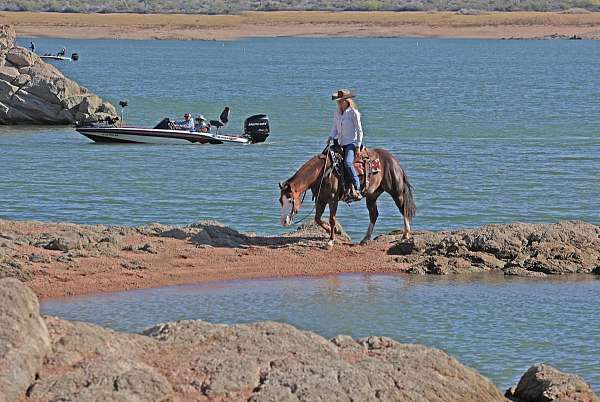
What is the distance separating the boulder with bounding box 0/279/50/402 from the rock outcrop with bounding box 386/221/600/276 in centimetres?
943

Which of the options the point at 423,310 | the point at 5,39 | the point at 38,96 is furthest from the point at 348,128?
the point at 5,39

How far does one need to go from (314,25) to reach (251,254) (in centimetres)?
12706

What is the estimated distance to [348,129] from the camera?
18.8m

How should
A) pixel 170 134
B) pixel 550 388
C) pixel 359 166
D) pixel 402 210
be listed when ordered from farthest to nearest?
pixel 170 134 < pixel 402 210 < pixel 359 166 < pixel 550 388

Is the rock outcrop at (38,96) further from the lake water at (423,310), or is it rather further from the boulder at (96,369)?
the boulder at (96,369)

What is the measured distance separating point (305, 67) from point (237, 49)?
3011cm

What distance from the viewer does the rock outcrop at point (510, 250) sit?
18.5 meters

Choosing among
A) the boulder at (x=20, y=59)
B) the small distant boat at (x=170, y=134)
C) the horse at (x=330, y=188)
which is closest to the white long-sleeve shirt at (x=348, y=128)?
the horse at (x=330, y=188)

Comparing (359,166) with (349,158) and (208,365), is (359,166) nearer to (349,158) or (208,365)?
(349,158)

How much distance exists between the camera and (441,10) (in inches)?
6388

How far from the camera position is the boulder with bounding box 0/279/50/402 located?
8930mm

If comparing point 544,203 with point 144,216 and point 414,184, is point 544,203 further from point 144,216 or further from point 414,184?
point 144,216

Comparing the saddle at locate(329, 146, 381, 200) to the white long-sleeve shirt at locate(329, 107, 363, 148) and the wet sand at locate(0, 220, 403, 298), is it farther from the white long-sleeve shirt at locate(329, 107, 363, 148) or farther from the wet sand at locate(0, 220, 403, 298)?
the wet sand at locate(0, 220, 403, 298)

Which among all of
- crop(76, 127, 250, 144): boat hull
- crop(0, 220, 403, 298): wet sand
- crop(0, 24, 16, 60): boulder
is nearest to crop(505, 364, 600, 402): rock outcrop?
crop(0, 220, 403, 298): wet sand
